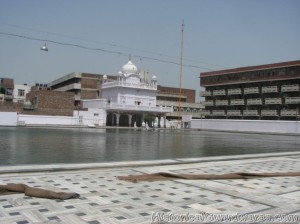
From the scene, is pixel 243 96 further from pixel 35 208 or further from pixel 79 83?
pixel 35 208

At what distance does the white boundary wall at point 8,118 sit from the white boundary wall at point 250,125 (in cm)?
3058

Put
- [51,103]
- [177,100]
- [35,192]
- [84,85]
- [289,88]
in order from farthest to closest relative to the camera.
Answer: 1. [177,100]
2. [84,85]
3. [51,103]
4. [289,88]
5. [35,192]

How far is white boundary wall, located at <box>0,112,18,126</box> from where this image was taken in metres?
47.6

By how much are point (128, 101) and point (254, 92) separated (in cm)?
2133

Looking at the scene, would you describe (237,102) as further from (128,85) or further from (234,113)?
(128,85)

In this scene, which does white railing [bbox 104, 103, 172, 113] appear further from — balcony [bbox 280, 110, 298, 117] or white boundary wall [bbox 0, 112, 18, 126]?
balcony [bbox 280, 110, 298, 117]

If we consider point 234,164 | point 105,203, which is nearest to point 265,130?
point 234,164

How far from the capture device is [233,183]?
8.84 metres

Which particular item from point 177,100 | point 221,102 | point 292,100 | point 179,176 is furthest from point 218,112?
point 179,176

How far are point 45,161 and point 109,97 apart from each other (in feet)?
178

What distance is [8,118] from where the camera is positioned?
48125 millimetres

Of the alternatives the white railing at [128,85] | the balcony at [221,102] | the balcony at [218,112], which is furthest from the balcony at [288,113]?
the white railing at [128,85]

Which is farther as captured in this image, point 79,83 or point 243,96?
point 79,83

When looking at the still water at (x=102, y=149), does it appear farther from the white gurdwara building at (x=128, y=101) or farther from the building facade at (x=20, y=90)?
the building facade at (x=20, y=90)
